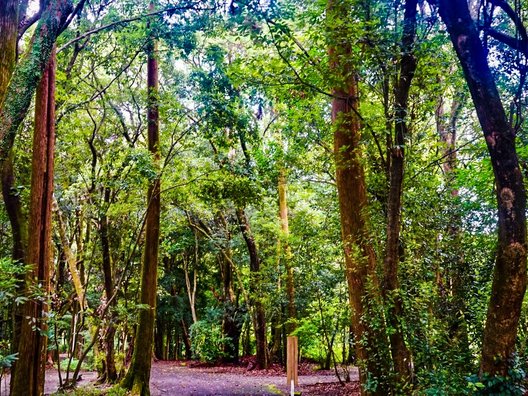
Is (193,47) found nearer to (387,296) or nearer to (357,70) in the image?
(357,70)

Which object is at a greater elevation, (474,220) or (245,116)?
(245,116)

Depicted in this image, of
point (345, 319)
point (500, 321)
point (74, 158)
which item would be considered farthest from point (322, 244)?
point (500, 321)

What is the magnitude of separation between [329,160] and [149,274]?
5.14 metres

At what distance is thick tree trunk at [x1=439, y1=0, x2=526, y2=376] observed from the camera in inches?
156

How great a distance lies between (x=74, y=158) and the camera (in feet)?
42.3

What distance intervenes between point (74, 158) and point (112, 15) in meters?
5.13

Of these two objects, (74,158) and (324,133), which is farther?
(74,158)

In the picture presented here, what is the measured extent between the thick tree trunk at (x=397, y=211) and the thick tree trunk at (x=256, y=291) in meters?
11.0

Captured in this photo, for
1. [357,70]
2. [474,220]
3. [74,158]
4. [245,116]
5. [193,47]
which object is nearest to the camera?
[357,70]

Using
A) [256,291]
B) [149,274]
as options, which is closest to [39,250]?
[149,274]

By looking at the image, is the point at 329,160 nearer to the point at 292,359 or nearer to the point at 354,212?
the point at 354,212

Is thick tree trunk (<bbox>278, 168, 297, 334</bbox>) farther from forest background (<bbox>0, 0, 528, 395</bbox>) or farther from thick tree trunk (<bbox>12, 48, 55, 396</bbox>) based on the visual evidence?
thick tree trunk (<bbox>12, 48, 55, 396</bbox>)

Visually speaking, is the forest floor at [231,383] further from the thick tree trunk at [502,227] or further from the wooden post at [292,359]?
the thick tree trunk at [502,227]

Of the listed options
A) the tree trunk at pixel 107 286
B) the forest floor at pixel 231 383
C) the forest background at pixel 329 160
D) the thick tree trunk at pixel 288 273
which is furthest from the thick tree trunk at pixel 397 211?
the thick tree trunk at pixel 288 273
